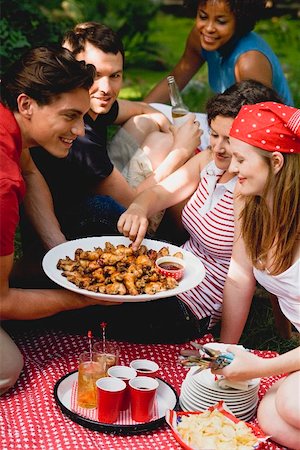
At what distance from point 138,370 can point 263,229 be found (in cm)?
70

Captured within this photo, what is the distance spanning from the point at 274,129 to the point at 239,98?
0.54 m

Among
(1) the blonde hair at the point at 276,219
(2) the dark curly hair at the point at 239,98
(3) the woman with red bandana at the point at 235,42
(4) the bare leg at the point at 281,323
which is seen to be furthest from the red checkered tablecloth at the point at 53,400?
(3) the woman with red bandana at the point at 235,42

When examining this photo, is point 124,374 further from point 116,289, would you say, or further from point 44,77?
point 44,77

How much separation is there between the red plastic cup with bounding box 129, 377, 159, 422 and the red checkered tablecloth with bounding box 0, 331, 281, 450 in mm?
69

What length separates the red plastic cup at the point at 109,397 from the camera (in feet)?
8.46

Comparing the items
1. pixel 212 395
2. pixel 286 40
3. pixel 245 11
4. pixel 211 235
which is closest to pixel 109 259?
pixel 211 235

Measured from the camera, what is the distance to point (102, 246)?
319cm

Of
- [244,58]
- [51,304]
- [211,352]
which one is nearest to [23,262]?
[51,304]

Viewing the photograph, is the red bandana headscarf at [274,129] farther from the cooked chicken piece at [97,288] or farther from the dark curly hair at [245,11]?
the dark curly hair at [245,11]

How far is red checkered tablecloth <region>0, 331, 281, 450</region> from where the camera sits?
2584 millimetres

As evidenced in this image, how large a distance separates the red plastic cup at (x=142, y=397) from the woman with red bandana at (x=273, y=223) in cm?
28

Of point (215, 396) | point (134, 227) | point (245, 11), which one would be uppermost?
point (245, 11)

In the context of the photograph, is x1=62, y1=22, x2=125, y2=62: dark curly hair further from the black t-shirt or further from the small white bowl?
the small white bowl

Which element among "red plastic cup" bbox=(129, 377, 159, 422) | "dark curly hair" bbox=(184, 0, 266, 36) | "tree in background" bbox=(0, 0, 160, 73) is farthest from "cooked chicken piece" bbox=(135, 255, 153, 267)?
"tree in background" bbox=(0, 0, 160, 73)
